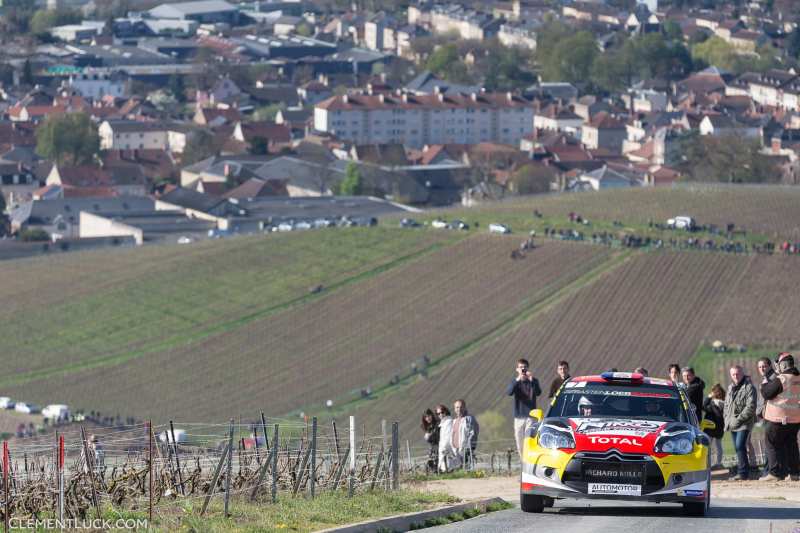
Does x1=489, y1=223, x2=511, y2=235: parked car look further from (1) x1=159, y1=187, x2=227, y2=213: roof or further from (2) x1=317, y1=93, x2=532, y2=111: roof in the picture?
(2) x1=317, y1=93, x2=532, y2=111: roof

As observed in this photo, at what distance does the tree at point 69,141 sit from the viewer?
128 meters

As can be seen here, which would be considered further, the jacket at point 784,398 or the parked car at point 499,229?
the parked car at point 499,229

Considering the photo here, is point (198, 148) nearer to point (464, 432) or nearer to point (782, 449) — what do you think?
point (464, 432)

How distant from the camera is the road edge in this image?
13.8 metres

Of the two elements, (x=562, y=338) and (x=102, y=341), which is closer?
(x=562, y=338)

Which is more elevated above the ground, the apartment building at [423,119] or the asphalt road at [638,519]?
the asphalt road at [638,519]

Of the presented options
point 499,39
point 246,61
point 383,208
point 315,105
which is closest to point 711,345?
point 383,208

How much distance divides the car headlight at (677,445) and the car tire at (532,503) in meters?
1.06

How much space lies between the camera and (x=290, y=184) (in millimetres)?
114250

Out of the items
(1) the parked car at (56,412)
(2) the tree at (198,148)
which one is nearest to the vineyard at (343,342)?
(1) the parked car at (56,412)

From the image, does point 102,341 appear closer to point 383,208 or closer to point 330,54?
point 383,208

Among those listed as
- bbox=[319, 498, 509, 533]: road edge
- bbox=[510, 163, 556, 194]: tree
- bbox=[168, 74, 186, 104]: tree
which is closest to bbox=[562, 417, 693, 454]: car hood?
bbox=[319, 498, 509, 533]: road edge

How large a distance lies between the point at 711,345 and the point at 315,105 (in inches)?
3626
